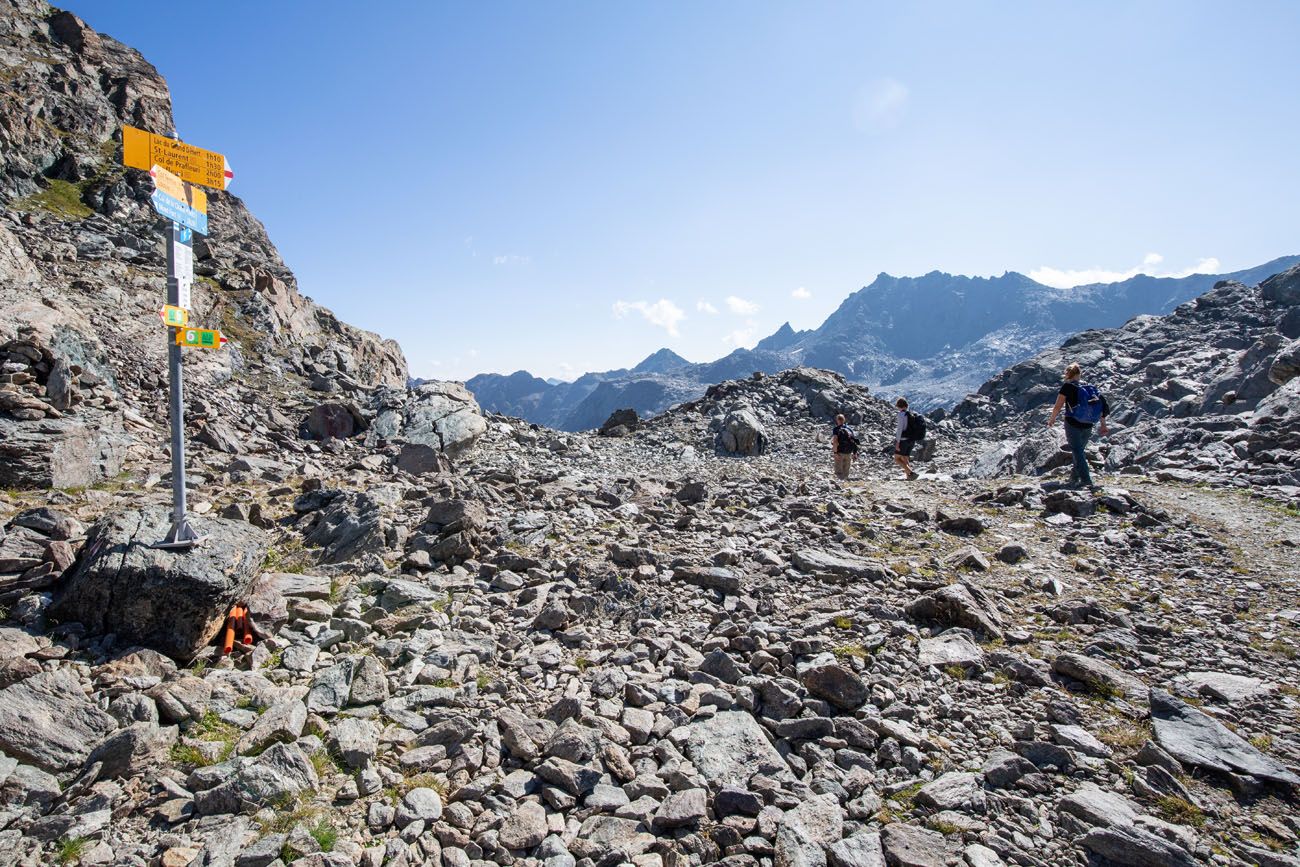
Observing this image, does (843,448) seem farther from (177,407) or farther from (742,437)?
(177,407)

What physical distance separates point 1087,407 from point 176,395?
21.0m

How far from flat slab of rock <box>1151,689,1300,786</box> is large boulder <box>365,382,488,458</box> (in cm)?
2334

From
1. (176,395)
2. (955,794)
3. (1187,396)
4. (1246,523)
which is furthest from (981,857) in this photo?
(1187,396)

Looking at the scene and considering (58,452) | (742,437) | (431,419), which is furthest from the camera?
(742,437)

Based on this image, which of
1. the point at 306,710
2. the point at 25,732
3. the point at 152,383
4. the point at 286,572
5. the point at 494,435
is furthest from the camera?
the point at 494,435

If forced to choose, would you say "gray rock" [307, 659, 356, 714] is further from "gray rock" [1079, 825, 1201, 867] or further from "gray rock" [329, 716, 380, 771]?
"gray rock" [1079, 825, 1201, 867]

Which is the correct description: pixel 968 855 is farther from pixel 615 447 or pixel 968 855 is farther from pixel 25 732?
pixel 615 447

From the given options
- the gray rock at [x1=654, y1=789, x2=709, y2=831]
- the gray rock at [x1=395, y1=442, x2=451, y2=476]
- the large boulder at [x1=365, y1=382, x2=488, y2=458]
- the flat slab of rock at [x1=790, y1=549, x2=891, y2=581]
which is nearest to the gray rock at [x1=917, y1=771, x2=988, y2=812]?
the gray rock at [x1=654, y1=789, x2=709, y2=831]

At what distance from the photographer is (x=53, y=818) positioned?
16.0 feet

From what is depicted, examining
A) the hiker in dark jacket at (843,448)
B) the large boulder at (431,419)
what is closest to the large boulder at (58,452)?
the large boulder at (431,419)

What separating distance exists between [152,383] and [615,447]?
65.3 feet

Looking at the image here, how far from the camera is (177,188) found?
7.91m

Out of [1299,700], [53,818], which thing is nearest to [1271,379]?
[1299,700]

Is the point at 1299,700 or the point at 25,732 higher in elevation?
the point at 25,732
